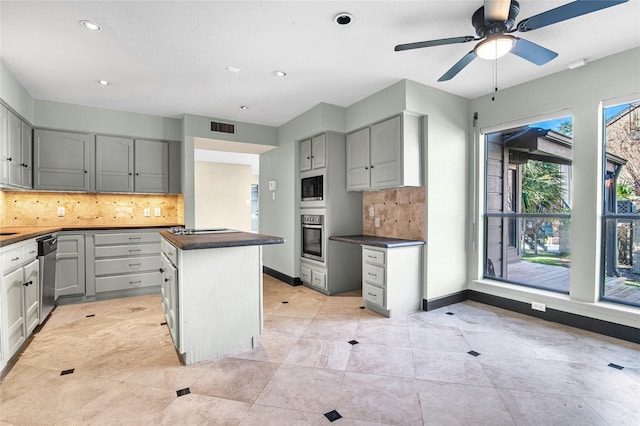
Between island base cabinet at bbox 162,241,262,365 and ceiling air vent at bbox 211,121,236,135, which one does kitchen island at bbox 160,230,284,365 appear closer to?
island base cabinet at bbox 162,241,262,365

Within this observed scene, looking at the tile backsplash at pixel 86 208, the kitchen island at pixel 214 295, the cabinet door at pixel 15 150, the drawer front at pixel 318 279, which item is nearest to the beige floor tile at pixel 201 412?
the kitchen island at pixel 214 295

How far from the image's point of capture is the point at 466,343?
8.84ft

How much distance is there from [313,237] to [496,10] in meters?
3.26

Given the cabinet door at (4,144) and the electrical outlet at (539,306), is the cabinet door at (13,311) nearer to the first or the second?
the cabinet door at (4,144)

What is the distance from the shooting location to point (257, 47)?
105 inches

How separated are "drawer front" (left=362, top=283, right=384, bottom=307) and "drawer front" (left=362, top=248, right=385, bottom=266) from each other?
279mm

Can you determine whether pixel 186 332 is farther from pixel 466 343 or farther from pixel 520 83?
pixel 520 83

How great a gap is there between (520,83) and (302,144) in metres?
2.80

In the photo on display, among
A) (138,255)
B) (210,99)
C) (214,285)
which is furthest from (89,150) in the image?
(214,285)

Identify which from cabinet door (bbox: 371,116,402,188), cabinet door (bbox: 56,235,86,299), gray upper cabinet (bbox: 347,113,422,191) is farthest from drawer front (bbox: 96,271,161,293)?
cabinet door (bbox: 371,116,402,188)

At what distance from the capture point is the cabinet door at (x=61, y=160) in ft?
12.9

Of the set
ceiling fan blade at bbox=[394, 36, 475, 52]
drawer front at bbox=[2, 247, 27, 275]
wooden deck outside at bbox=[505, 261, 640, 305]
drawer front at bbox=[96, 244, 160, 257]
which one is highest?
ceiling fan blade at bbox=[394, 36, 475, 52]

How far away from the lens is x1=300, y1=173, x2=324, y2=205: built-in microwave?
4344 mm

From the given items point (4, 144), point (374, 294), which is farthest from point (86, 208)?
point (374, 294)
